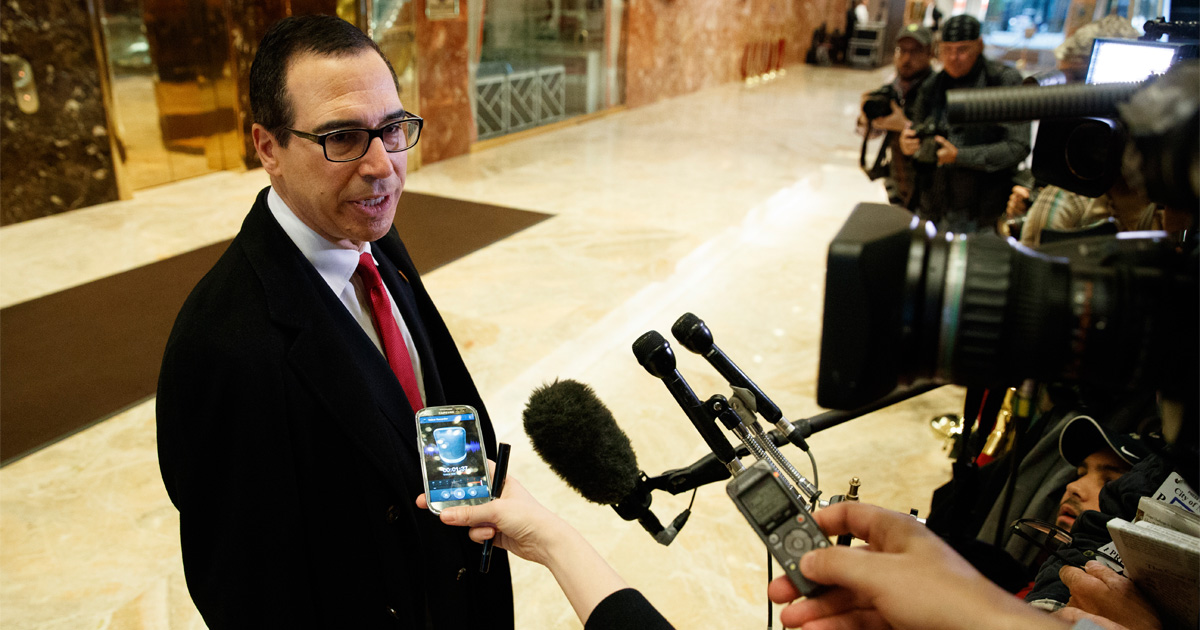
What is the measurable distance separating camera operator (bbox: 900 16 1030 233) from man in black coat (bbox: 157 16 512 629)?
2862 millimetres

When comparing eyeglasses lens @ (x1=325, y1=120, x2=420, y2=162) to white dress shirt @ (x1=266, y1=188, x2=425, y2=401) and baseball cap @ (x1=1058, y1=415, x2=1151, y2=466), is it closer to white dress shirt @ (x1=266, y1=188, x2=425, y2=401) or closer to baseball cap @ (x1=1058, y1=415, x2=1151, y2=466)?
white dress shirt @ (x1=266, y1=188, x2=425, y2=401)

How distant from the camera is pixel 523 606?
7.95 ft

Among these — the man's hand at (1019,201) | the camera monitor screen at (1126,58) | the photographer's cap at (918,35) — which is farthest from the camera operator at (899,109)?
the camera monitor screen at (1126,58)

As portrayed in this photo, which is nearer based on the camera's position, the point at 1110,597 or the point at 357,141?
the point at 1110,597

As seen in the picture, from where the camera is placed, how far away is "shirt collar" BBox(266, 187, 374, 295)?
1.33m

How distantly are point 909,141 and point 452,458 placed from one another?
2949 mm

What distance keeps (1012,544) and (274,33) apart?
6.65ft

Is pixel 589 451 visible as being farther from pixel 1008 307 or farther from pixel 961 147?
pixel 961 147

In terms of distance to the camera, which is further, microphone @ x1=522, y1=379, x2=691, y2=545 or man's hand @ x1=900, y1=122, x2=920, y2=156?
man's hand @ x1=900, y1=122, x2=920, y2=156

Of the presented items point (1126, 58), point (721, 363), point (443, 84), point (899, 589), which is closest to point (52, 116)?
point (443, 84)

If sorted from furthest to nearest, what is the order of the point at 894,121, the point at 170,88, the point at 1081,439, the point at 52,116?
the point at 170,88 → the point at 52,116 → the point at 894,121 → the point at 1081,439

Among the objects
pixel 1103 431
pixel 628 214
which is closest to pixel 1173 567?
pixel 1103 431

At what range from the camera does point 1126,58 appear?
2900 mm

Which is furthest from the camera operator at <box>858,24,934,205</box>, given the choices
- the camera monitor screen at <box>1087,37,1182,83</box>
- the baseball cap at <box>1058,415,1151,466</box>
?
the baseball cap at <box>1058,415,1151,466</box>
